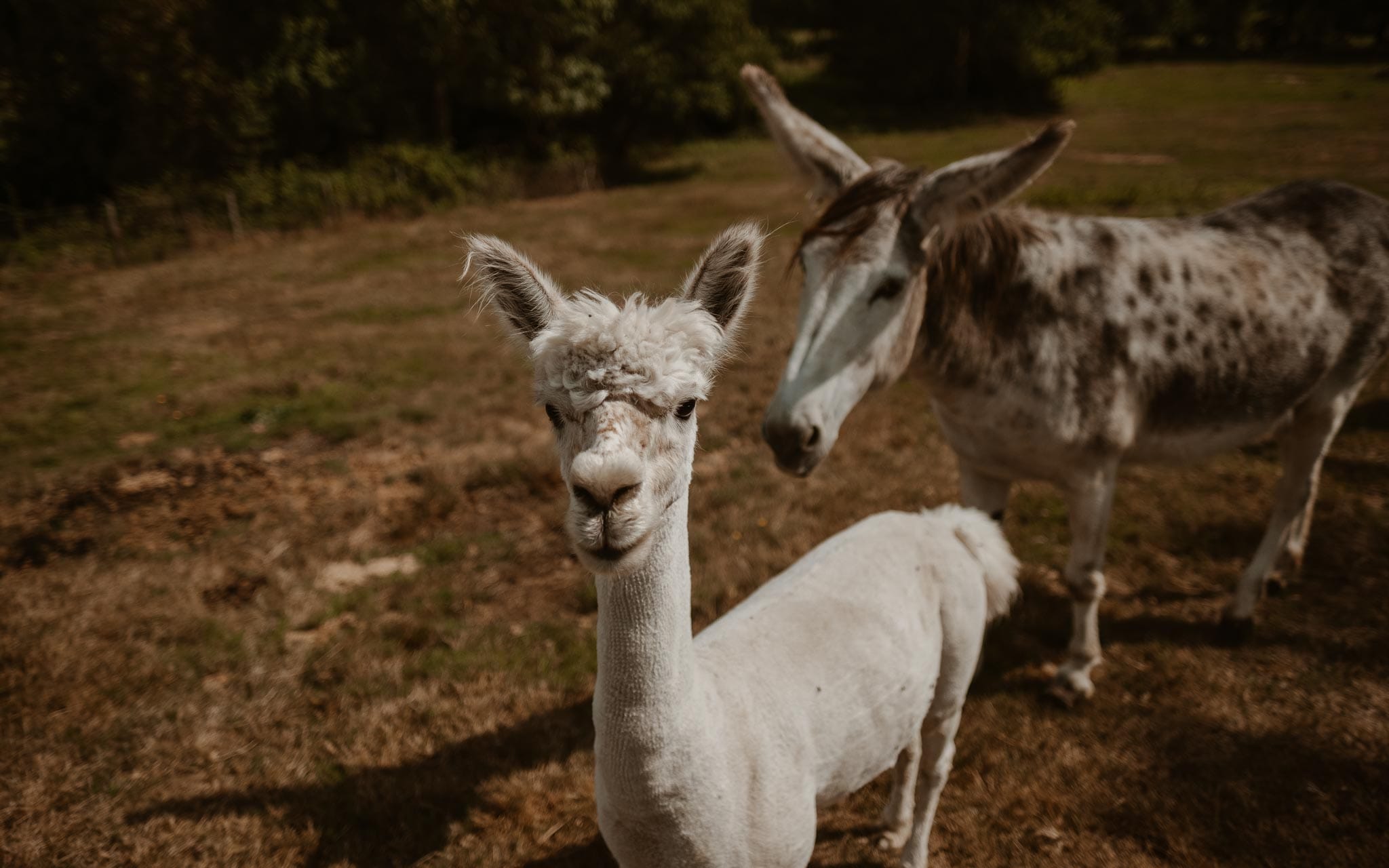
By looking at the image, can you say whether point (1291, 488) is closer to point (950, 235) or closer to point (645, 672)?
point (950, 235)

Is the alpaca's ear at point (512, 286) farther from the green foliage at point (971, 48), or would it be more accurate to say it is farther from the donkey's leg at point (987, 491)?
the green foliage at point (971, 48)

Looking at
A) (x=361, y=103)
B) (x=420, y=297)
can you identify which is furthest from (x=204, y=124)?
(x=420, y=297)

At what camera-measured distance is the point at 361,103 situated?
78.3ft

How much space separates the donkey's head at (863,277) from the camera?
3.30 metres

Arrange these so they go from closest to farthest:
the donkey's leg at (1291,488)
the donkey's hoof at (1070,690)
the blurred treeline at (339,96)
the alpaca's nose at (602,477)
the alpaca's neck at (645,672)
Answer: the alpaca's nose at (602,477)
the alpaca's neck at (645,672)
the donkey's hoof at (1070,690)
the donkey's leg at (1291,488)
the blurred treeline at (339,96)

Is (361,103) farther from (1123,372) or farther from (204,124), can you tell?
(1123,372)

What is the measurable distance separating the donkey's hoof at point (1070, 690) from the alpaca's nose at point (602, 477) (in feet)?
11.8

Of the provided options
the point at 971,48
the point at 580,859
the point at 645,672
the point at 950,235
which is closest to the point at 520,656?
the point at 580,859

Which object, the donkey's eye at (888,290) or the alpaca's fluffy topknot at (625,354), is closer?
the alpaca's fluffy topknot at (625,354)

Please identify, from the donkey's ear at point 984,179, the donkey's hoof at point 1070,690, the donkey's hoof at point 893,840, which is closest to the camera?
the donkey's ear at point 984,179

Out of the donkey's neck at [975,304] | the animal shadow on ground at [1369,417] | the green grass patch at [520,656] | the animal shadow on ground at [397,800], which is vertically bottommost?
the animal shadow on ground at [397,800]

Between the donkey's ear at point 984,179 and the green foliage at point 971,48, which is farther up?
the green foliage at point 971,48

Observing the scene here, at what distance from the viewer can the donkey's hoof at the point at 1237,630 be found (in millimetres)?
4656

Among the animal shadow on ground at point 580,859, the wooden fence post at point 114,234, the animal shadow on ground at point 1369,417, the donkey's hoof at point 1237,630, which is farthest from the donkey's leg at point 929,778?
the wooden fence post at point 114,234
